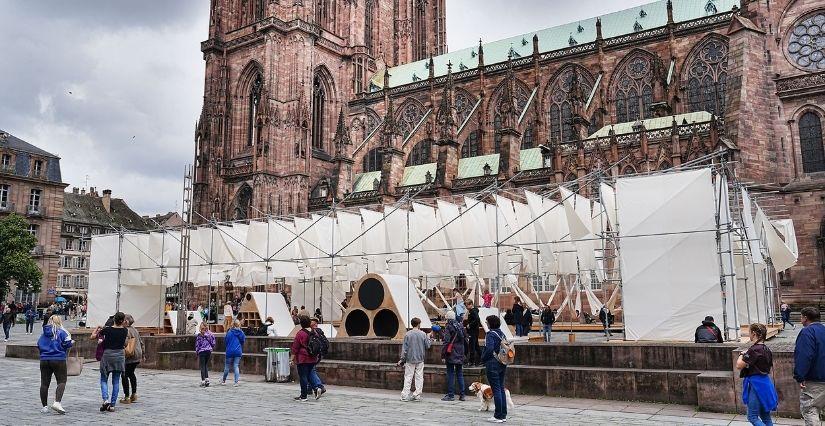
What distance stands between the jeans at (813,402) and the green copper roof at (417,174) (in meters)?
36.2

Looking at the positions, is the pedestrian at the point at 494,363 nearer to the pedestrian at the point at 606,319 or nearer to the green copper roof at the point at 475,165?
the pedestrian at the point at 606,319

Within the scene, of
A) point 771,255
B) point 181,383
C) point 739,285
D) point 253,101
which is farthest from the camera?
point 253,101

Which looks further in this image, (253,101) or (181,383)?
(253,101)

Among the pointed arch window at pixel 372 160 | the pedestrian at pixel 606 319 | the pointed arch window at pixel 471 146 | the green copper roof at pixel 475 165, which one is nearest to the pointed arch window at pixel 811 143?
the pedestrian at pixel 606 319

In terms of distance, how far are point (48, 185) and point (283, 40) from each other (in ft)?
73.1

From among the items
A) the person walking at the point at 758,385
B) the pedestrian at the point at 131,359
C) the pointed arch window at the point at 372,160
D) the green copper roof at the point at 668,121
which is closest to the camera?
the person walking at the point at 758,385

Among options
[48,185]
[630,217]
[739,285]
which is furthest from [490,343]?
[48,185]

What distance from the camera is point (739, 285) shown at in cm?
2073

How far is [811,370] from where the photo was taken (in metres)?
7.36

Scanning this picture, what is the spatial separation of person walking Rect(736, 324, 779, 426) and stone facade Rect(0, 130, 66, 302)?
169 feet

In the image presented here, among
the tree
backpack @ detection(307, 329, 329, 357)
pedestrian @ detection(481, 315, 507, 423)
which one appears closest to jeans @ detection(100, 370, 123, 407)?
backpack @ detection(307, 329, 329, 357)

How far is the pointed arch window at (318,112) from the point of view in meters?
52.2

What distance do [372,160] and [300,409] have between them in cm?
4110

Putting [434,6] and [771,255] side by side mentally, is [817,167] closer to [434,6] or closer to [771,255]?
[771,255]
